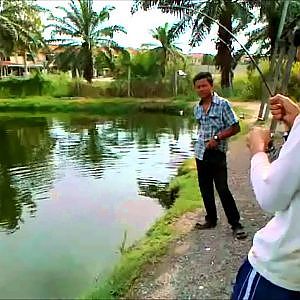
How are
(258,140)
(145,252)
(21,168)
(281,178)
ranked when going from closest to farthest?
(281,178)
(258,140)
(145,252)
(21,168)

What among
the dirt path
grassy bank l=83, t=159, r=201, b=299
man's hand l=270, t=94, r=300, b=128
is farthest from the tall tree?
man's hand l=270, t=94, r=300, b=128

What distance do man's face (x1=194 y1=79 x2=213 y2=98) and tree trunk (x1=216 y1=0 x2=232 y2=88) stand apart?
16.8 m

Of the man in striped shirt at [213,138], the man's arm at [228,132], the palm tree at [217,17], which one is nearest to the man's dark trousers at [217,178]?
the man in striped shirt at [213,138]

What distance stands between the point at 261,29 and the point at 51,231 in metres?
18.7

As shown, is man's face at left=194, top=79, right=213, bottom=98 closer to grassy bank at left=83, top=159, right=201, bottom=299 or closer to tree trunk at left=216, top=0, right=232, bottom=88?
grassy bank at left=83, top=159, right=201, bottom=299

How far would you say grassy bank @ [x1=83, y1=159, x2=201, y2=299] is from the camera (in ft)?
12.4

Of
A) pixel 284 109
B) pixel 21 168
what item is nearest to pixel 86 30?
pixel 21 168

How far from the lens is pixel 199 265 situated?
3.96 m

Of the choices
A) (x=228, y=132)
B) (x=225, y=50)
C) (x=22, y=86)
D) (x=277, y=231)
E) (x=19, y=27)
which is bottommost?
(x=22, y=86)

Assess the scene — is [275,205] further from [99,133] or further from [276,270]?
[99,133]

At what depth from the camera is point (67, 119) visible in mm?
→ 21172

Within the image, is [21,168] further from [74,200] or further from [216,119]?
[216,119]

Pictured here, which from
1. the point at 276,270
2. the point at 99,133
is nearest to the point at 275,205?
the point at 276,270

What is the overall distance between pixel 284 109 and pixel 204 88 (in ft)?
9.04
